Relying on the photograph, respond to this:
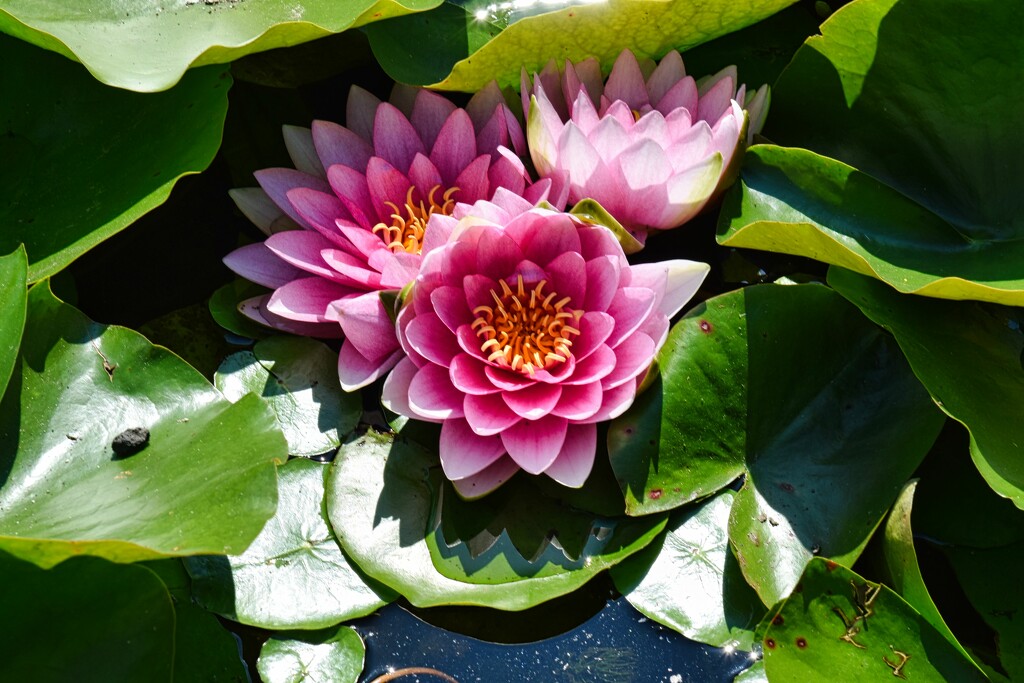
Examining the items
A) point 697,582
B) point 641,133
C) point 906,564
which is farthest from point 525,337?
point 906,564

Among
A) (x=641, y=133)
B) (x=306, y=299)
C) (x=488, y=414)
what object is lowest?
(x=488, y=414)

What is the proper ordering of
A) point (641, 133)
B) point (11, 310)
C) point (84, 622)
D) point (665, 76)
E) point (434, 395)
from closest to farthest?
1. point (84, 622)
2. point (11, 310)
3. point (434, 395)
4. point (641, 133)
5. point (665, 76)

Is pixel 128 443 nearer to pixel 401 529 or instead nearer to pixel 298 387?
pixel 298 387

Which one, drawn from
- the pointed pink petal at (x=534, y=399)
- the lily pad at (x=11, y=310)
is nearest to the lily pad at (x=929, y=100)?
the pointed pink petal at (x=534, y=399)

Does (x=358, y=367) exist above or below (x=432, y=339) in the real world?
below

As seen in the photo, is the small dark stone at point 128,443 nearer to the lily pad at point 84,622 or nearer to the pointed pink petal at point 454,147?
the lily pad at point 84,622

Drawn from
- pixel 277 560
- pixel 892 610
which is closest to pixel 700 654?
pixel 892 610

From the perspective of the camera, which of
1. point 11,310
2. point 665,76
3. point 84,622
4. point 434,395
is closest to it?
point 84,622
